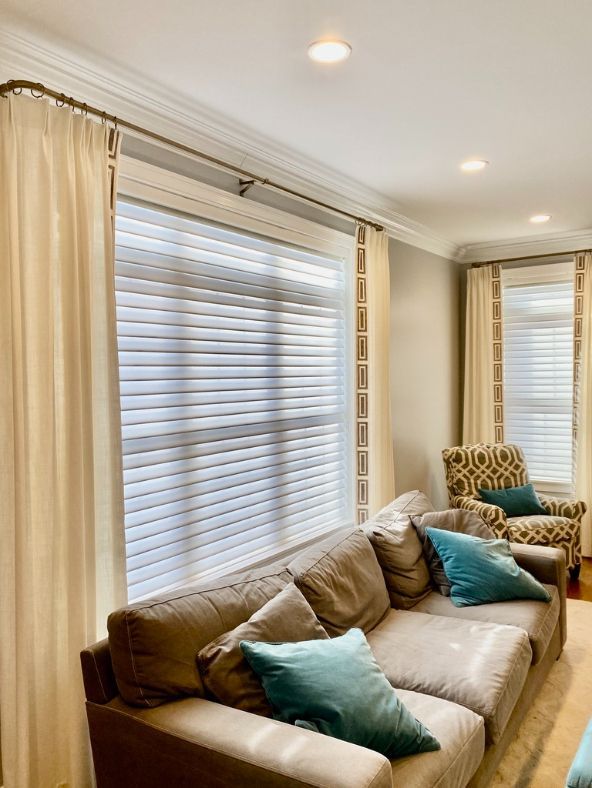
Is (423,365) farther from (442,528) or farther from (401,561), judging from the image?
(401,561)

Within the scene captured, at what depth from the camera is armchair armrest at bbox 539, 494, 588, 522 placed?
469 cm

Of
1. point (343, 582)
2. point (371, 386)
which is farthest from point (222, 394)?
point (371, 386)

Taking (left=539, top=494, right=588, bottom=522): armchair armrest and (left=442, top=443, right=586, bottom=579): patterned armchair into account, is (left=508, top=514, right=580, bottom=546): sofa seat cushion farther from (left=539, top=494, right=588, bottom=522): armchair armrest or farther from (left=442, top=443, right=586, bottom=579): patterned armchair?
(left=539, top=494, right=588, bottom=522): armchair armrest

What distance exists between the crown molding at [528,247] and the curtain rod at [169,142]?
1.99m

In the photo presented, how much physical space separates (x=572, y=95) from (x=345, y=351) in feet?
6.38

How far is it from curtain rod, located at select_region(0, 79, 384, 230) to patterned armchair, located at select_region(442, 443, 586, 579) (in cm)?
199

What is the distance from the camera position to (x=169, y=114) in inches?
103

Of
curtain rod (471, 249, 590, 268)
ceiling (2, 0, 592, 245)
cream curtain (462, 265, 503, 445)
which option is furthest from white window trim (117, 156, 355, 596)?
curtain rod (471, 249, 590, 268)

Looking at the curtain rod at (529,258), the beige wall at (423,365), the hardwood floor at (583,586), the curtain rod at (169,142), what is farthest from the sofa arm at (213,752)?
the curtain rod at (529,258)

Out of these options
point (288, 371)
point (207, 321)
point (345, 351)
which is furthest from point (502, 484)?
point (207, 321)

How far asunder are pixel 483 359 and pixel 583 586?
207 cm

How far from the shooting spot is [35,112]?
6.57 feet

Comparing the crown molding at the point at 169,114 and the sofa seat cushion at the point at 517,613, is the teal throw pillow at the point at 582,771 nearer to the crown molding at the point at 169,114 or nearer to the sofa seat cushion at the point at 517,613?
the sofa seat cushion at the point at 517,613

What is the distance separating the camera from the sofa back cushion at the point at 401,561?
301 centimetres
